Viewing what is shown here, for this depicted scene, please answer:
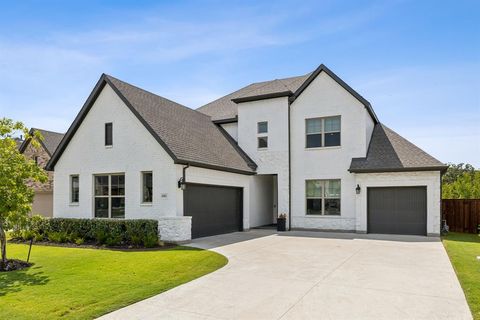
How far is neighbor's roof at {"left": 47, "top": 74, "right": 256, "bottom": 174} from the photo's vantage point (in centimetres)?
1524

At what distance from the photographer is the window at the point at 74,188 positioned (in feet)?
56.6

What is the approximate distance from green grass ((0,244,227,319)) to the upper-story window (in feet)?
30.9

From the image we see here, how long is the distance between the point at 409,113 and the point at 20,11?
57.0ft

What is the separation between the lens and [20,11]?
10453 mm

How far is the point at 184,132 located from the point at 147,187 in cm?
330

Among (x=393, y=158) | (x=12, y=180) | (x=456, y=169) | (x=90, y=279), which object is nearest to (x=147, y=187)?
(x=12, y=180)

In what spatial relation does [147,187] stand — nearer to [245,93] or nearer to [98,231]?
[98,231]

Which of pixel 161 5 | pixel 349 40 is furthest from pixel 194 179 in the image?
pixel 349 40

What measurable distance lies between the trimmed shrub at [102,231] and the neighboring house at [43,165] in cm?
805

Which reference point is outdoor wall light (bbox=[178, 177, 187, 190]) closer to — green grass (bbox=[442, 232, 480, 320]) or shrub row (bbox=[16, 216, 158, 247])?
shrub row (bbox=[16, 216, 158, 247])

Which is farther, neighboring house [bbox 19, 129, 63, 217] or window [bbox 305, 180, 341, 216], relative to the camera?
neighboring house [bbox 19, 129, 63, 217]

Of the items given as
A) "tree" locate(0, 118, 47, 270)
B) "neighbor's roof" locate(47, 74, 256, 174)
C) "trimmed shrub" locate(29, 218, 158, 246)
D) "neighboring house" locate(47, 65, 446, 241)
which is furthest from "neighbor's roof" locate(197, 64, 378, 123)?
"tree" locate(0, 118, 47, 270)

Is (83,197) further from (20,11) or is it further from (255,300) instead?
(255,300)

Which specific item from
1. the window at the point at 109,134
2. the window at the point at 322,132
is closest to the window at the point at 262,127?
the window at the point at 322,132
